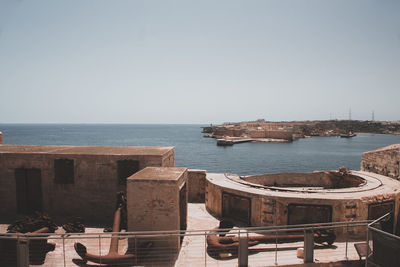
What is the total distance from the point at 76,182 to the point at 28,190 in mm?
2407

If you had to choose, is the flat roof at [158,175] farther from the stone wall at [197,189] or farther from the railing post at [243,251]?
the stone wall at [197,189]

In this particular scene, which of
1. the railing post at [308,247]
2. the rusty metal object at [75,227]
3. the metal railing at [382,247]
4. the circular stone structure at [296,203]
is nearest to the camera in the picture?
the metal railing at [382,247]

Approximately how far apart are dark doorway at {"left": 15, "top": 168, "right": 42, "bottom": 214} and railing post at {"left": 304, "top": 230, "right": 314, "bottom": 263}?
11.8 m

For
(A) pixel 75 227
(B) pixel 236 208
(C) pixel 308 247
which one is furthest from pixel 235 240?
(A) pixel 75 227

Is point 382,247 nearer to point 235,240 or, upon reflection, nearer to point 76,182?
point 235,240

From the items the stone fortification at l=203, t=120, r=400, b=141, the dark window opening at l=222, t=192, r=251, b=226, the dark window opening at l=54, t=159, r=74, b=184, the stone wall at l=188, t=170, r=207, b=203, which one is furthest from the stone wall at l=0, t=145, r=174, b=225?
the stone fortification at l=203, t=120, r=400, b=141

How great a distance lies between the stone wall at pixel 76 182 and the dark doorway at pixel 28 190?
155mm

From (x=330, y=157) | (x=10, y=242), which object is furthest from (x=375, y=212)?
(x=330, y=157)

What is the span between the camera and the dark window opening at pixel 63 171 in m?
12.8

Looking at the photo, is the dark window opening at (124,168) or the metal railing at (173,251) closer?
the metal railing at (173,251)

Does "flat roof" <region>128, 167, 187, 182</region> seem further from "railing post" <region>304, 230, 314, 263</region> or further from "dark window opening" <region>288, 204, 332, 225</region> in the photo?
"dark window opening" <region>288, 204, 332, 225</region>

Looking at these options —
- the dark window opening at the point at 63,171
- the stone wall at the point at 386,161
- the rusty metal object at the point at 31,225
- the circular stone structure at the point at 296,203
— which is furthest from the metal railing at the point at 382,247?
the stone wall at the point at 386,161

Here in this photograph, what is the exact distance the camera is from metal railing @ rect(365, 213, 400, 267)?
285 inches

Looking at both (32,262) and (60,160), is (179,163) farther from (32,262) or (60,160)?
(32,262)
